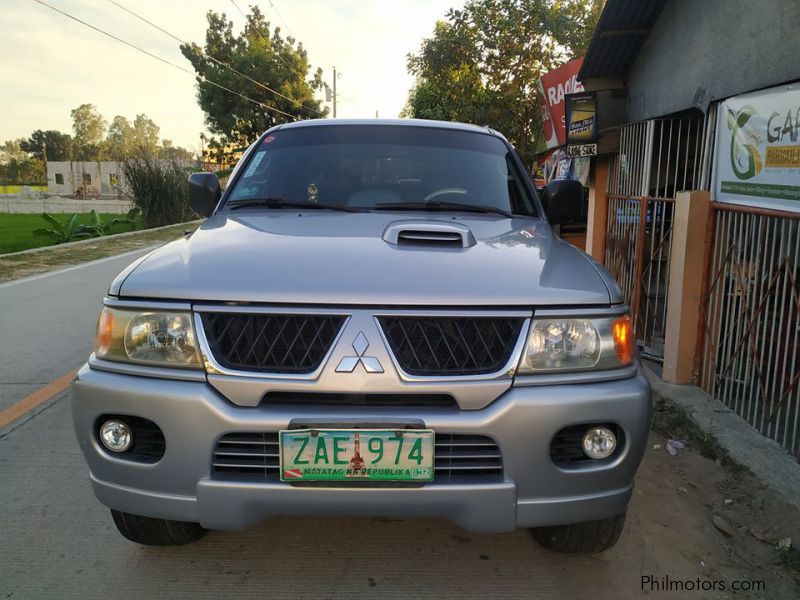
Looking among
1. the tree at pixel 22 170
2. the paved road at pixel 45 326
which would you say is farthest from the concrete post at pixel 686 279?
the tree at pixel 22 170

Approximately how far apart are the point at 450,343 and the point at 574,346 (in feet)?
1.35

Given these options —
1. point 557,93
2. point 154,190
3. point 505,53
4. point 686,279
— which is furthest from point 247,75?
point 686,279

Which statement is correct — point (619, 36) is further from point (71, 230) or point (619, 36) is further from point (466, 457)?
point (71, 230)

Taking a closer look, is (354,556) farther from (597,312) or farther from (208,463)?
(597,312)

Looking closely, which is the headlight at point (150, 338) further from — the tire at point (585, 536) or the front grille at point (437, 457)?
the tire at point (585, 536)

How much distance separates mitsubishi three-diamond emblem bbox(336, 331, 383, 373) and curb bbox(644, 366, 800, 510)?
2.29 meters

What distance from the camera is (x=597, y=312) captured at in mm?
2209

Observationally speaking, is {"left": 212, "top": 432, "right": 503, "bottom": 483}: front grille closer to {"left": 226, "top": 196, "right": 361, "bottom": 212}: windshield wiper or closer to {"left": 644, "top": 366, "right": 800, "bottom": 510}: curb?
{"left": 226, "top": 196, "right": 361, "bottom": 212}: windshield wiper

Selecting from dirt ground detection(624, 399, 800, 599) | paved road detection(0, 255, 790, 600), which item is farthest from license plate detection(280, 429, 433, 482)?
dirt ground detection(624, 399, 800, 599)

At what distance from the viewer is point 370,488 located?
2.04 meters

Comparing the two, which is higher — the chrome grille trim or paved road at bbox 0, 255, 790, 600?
the chrome grille trim

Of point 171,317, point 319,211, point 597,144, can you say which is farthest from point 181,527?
point 597,144

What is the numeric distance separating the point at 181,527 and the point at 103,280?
25.4 ft

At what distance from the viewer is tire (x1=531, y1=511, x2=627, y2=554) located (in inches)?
98.5
